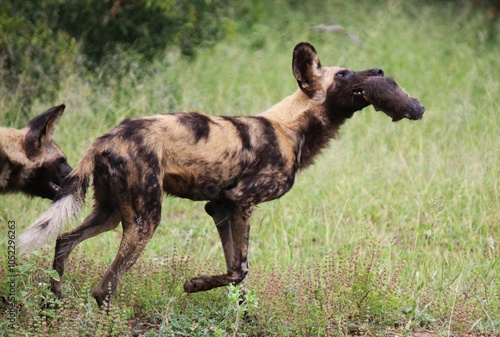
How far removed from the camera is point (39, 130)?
17.3 ft

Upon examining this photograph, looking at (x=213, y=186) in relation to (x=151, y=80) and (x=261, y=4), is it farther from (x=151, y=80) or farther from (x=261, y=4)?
(x=261, y=4)

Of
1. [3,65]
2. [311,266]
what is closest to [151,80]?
[3,65]

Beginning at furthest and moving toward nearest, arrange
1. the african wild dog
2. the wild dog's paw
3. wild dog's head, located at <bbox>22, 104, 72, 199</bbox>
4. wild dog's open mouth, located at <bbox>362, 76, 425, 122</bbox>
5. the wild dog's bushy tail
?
wild dog's head, located at <bbox>22, 104, 72, 199</bbox> → the african wild dog → wild dog's open mouth, located at <bbox>362, 76, 425, 122</bbox> → the wild dog's paw → the wild dog's bushy tail

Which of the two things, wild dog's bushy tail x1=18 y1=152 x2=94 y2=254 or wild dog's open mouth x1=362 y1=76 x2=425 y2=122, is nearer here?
wild dog's bushy tail x1=18 y1=152 x2=94 y2=254

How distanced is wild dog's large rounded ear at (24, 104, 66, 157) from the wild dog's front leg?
4.03ft

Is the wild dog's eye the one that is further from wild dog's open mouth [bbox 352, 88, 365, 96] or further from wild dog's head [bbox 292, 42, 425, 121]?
wild dog's open mouth [bbox 352, 88, 365, 96]

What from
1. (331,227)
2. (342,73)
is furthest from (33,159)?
(331,227)

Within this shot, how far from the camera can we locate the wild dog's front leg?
445cm

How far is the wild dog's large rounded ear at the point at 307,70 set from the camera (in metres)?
4.93

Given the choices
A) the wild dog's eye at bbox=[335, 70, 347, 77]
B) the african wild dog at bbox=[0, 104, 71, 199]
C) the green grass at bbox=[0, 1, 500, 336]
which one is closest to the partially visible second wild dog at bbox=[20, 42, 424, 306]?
the wild dog's eye at bbox=[335, 70, 347, 77]

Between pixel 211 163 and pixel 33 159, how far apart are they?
143 cm

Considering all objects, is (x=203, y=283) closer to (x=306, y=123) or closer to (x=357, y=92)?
(x=306, y=123)

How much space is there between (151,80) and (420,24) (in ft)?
18.4

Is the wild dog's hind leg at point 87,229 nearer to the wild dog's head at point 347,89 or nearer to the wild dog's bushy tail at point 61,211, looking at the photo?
the wild dog's bushy tail at point 61,211
